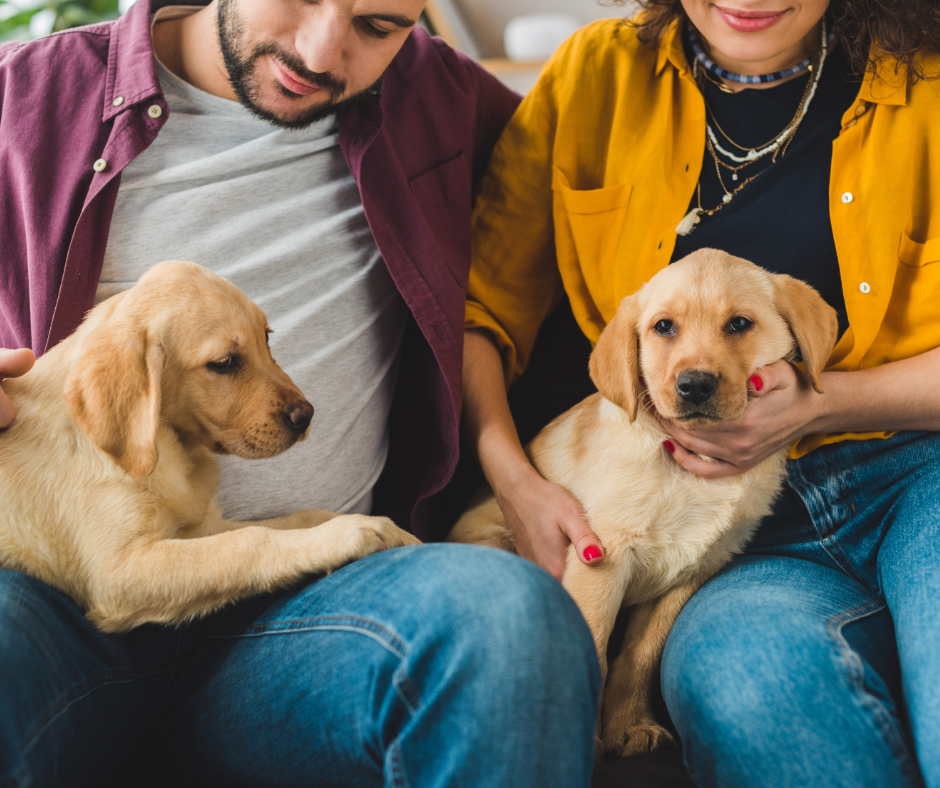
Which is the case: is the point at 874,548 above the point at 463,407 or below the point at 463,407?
below

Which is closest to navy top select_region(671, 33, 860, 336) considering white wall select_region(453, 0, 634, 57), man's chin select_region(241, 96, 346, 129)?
man's chin select_region(241, 96, 346, 129)

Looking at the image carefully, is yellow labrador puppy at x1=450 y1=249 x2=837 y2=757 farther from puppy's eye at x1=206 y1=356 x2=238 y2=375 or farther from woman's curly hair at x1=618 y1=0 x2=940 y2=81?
puppy's eye at x1=206 y1=356 x2=238 y2=375

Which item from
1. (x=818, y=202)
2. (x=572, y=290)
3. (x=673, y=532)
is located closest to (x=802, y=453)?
(x=673, y=532)

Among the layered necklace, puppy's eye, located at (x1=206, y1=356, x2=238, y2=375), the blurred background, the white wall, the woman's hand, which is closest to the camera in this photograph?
puppy's eye, located at (x1=206, y1=356, x2=238, y2=375)

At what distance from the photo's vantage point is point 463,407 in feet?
6.21

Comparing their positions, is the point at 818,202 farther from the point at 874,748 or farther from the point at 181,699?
the point at 181,699

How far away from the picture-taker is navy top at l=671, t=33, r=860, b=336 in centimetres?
165

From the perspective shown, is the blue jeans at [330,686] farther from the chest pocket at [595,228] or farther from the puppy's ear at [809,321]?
the chest pocket at [595,228]

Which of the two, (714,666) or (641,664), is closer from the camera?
(714,666)

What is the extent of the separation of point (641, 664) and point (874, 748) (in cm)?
50

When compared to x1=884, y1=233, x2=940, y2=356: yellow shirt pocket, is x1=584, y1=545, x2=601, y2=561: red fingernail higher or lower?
lower

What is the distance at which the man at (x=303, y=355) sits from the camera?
3.26ft

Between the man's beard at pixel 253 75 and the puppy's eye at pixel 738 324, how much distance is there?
952 millimetres

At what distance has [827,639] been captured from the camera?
4.07 ft
